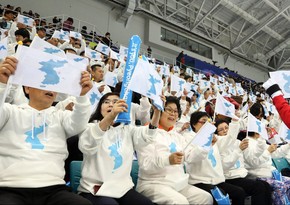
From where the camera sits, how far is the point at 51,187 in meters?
1.52

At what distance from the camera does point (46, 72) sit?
156 centimetres

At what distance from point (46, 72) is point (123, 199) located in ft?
3.08

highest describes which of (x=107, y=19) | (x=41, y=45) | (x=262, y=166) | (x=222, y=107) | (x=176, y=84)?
(x=107, y=19)

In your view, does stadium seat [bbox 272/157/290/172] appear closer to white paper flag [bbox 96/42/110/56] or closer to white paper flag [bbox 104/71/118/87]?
white paper flag [bbox 104/71/118/87]

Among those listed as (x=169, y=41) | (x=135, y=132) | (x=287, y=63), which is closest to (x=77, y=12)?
(x=169, y=41)

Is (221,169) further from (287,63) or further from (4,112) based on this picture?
(287,63)

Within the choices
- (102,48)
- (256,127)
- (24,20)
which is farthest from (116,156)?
(24,20)

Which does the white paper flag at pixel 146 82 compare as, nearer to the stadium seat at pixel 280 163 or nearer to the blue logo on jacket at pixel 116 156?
the blue logo on jacket at pixel 116 156

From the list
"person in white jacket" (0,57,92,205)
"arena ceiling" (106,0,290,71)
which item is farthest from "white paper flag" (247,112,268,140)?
"arena ceiling" (106,0,290,71)

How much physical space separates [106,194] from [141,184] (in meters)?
0.43

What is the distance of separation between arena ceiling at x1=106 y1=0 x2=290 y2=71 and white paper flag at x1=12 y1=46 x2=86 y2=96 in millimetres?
10642

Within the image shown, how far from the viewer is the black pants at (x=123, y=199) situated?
1620 mm

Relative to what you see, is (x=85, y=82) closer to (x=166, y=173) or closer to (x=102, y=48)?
(x=166, y=173)

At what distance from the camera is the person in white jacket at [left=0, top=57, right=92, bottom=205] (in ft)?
4.75
